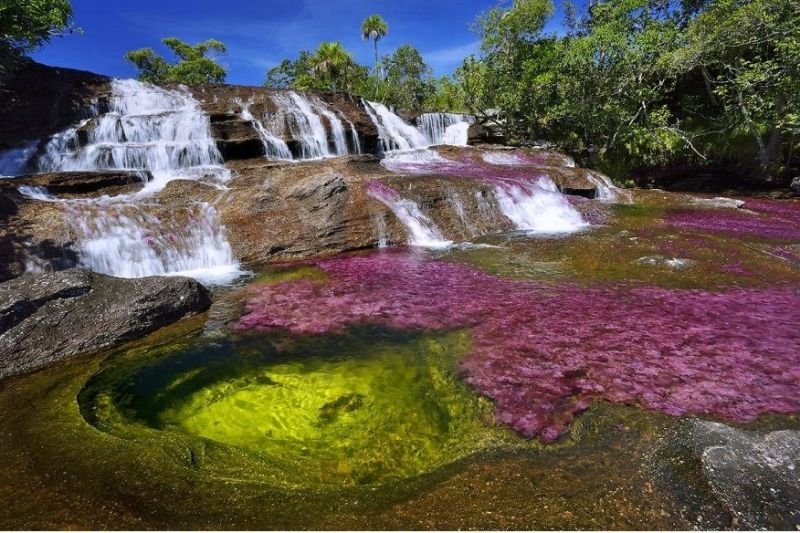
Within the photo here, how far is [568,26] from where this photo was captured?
33.8 m

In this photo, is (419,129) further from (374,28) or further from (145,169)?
Answer: (374,28)

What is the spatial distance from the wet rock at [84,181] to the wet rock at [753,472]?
756 inches

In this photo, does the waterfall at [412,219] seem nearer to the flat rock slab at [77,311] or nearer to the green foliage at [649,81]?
the flat rock slab at [77,311]

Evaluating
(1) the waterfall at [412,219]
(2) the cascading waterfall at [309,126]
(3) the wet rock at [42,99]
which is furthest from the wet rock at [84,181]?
(1) the waterfall at [412,219]

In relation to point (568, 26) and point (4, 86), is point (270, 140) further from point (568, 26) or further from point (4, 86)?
point (568, 26)

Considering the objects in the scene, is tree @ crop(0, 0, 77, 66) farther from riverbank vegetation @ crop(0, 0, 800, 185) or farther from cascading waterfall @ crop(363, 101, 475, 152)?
cascading waterfall @ crop(363, 101, 475, 152)

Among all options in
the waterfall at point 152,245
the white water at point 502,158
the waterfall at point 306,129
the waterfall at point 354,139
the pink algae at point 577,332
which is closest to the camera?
the pink algae at point 577,332

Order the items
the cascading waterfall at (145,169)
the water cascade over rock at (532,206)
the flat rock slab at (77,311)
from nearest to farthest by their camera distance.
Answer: the flat rock slab at (77,311) → the cascading waterfall at (145,169) → the water cascade over rock at (532,206)

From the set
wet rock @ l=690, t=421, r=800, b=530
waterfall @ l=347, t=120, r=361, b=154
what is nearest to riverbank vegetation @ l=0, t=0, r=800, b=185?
waterfall @ l=347, t=120, r=361, b=154

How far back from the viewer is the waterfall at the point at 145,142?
19.2 meters

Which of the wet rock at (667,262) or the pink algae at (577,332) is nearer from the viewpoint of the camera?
the pink algae at (577,332)

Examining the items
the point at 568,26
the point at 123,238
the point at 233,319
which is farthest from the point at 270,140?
the point at 568,26

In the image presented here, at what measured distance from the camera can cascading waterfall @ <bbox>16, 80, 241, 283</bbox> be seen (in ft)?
40.6

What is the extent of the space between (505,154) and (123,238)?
23.2 m
